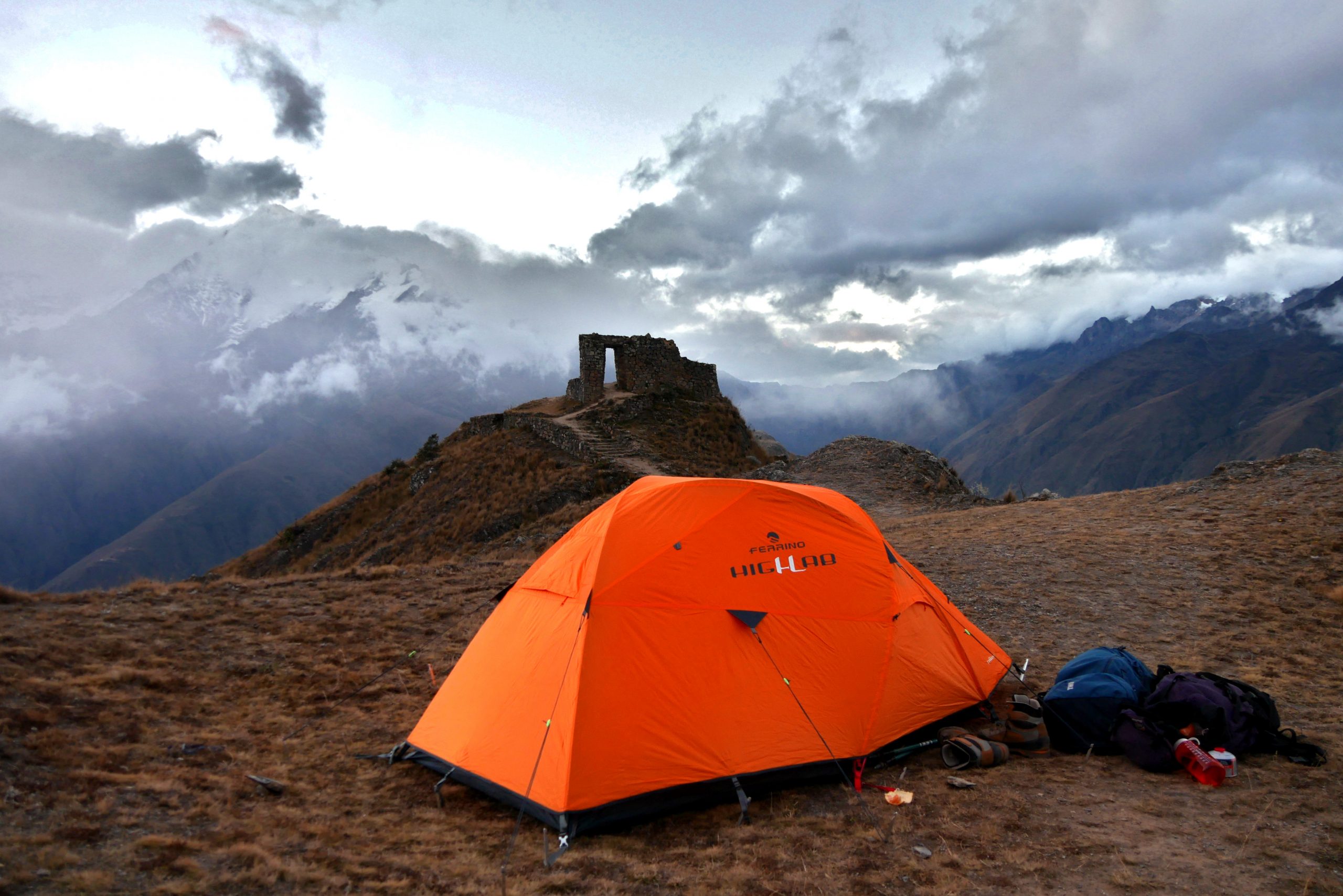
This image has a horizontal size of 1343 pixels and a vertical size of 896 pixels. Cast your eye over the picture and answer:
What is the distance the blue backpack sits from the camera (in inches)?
264

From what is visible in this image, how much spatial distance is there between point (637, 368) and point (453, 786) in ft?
103

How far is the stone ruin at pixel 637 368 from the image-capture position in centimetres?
3622

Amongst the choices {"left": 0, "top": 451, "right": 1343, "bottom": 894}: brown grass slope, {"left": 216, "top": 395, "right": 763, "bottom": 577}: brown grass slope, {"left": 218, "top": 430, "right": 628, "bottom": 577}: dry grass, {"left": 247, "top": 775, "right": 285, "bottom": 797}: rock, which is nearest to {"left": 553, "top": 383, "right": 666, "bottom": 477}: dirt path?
{"left": 216, "top": 395, "right": 763, "bottom": 577}: brown grass slope

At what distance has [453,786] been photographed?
6.48m

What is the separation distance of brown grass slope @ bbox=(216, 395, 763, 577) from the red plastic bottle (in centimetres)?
1686

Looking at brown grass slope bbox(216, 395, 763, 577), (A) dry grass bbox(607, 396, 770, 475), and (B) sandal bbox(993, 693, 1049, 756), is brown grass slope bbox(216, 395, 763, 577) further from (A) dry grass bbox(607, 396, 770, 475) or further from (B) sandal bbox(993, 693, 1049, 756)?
(B) sandal bbox(993, 693, 1049, 756)

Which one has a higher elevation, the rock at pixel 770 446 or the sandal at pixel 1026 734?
the rock at pixel 770 446

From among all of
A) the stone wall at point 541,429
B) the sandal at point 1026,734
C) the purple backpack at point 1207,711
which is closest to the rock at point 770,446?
the stone wall at point 541,429

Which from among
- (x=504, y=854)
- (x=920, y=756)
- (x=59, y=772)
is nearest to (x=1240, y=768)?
(x=920, y=756)

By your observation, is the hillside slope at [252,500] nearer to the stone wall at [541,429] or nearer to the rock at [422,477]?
the rock at [422,477]

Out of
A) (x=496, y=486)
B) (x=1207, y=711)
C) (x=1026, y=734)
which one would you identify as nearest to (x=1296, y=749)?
(x=1207, y=711)

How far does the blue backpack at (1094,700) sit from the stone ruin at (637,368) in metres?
29.9

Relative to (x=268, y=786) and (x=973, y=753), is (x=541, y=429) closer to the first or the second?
(x=268, y=786)

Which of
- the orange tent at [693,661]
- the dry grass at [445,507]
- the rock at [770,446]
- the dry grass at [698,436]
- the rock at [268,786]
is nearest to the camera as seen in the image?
the orange tent at [693,661]
